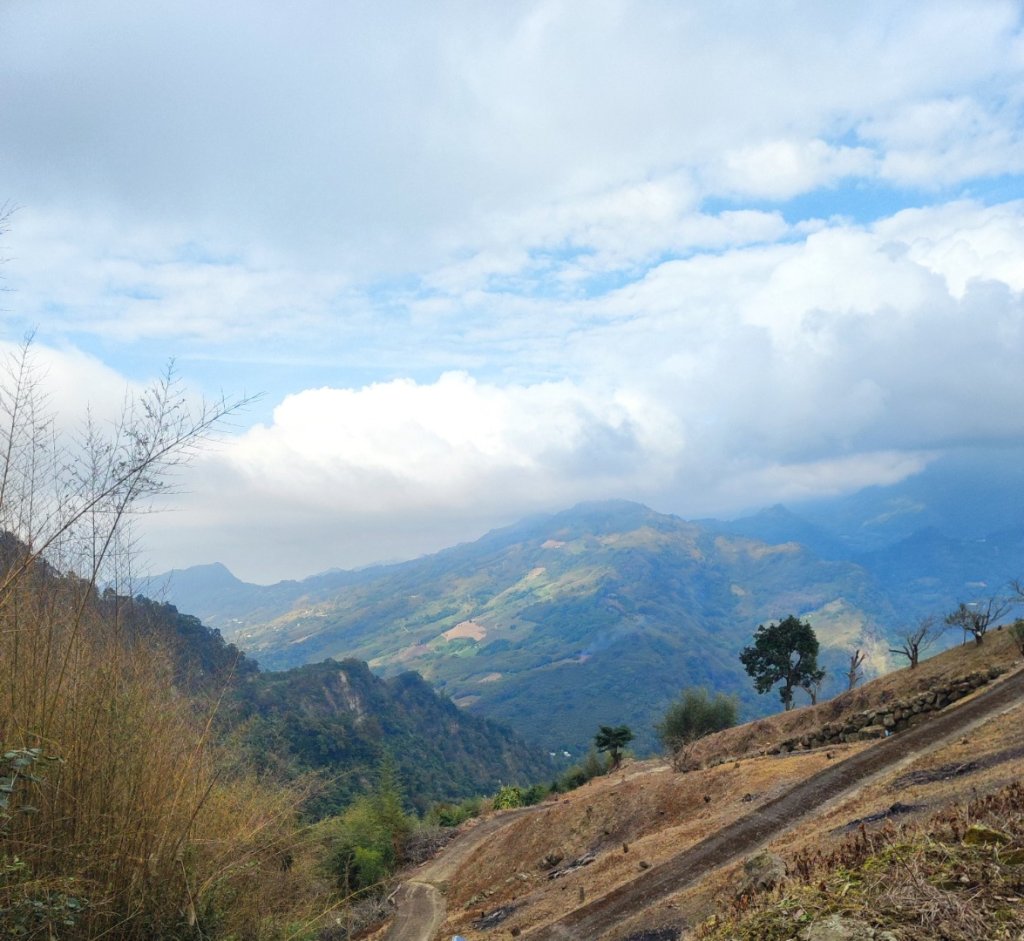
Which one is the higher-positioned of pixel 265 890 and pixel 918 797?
pixel 265 890

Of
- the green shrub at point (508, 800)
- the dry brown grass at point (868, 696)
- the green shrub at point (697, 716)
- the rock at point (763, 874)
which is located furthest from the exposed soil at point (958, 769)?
the green shrub at point (697, 716)

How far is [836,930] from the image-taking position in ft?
15.9

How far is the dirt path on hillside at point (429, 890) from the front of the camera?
20.3 m

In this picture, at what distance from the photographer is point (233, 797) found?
28.3 ft

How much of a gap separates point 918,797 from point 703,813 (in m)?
8.32

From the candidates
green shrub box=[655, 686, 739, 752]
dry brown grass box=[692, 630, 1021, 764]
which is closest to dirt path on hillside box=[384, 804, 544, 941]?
dry brown grass box=[692, 630, 1021, 764]

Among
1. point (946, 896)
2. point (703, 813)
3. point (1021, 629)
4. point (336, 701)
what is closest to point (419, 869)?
point (703, 813)

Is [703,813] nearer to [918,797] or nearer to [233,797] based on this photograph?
[918,797]

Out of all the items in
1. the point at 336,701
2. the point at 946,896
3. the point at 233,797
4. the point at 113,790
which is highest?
the point at 113,790

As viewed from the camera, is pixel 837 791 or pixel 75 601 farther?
pixel 837 791

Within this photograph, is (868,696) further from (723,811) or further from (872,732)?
(723,811)

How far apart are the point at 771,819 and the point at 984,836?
1095 centimetres

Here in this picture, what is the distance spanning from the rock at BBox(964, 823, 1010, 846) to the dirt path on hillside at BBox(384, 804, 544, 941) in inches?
724

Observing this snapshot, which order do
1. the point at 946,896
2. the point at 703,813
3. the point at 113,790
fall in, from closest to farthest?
the point at 946,896
the point at 113,790
the point at 703,813
